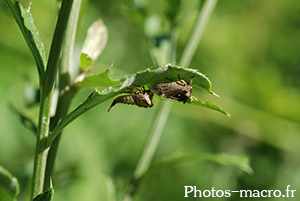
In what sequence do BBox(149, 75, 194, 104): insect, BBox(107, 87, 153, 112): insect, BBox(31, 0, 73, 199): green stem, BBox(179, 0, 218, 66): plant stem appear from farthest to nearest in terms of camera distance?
BBox(179, 0, 218, 66): plant stem
BBox(107, 87, 153, 112): insect
BBox(149, 75, 194, 104): insect
BBox(31, 0, 73, 199): green stem

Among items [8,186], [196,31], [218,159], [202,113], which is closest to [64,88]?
[8,186]

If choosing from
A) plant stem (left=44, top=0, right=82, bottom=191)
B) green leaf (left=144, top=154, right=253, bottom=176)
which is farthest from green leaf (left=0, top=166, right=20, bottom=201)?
green leaf (left=144, top=154, right=253, bottom=176)

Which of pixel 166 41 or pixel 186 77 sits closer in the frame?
pixel 186 77

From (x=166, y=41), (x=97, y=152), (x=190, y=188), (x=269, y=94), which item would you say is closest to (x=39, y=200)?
(x=166, y=41)

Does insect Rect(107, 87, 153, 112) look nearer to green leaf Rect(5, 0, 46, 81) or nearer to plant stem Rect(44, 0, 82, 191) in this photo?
plant stem Rect(44, 0, 82, 191)

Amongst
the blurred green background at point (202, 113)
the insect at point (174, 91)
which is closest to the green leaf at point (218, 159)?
the insect at point (174, 91)

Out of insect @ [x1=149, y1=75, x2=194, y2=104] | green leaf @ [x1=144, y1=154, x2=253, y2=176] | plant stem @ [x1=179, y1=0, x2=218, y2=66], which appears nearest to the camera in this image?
insect @ [x1=149, y1=75, x2=194, y2=104]

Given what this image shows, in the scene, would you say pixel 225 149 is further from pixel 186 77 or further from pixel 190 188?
pixel 186 77
